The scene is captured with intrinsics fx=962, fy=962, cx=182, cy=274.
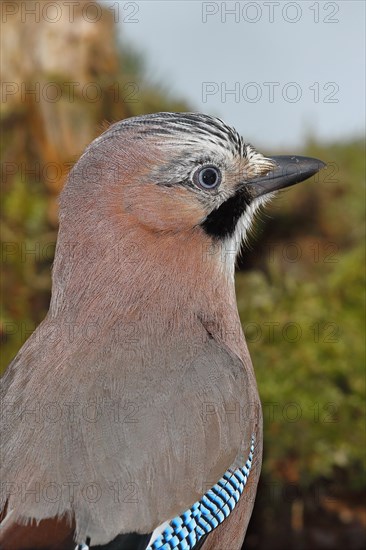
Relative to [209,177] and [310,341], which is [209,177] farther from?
[310,341]

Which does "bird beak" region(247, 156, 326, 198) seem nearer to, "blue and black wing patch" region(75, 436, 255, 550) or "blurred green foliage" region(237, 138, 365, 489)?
"blue and black wing patch" region(75, 436, 255, 550)

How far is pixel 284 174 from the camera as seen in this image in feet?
12.1

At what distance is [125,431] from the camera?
295 cm

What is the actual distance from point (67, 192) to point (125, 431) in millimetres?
954

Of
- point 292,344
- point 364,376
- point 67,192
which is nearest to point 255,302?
point 292,344

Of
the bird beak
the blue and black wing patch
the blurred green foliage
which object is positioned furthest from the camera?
the blurred green foliage

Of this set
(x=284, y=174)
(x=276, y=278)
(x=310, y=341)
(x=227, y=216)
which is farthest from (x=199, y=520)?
(x=276, y=278)

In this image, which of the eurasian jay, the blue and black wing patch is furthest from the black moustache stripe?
the blue and black wing patch

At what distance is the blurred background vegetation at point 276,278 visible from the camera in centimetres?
587

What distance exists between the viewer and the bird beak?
11.9 feet

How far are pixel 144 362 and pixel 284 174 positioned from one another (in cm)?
99

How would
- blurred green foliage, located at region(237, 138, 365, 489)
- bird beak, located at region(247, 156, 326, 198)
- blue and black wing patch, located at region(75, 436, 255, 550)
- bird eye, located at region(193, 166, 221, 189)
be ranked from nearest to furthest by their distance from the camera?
blue and black wing patch, located at region(75, 436, 255, 550) < bird eye, located at region(193, 166, 221, 189) < bird beak, located at region(247, 156, 326, 198) < blurred green foliage, located at region(237, 138, 365, 489)

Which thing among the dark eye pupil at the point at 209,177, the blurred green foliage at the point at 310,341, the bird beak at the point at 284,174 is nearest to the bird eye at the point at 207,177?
the dark eye pupil at the point at 209,177

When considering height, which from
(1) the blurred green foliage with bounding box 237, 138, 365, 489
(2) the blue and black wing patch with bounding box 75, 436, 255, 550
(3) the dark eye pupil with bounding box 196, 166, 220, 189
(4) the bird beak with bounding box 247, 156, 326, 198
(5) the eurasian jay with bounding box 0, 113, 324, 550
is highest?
(3) the dark eye pupil with bounding box 196, 166, 220, 189
